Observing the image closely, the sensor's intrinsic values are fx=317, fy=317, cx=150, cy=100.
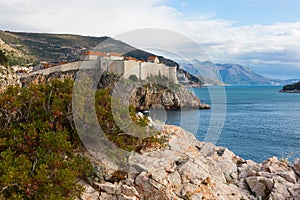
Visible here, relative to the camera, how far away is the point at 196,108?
→ 208 feet

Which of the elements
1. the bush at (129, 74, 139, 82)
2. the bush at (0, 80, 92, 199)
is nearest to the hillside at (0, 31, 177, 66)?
the bush at (129, 74, 139, 82)

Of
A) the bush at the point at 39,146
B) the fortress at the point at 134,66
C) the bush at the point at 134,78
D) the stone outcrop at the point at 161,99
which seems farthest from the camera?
the stone outcrop at the point at 161,99

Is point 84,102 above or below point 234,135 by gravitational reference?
above

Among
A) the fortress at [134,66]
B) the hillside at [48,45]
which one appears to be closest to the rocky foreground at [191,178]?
the fortress at [134,66]

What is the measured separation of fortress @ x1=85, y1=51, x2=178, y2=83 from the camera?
39.3m

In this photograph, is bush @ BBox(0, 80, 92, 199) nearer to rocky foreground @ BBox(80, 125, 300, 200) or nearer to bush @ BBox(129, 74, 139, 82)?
rocky foreground @ BBox(80, 125, 300, 200)

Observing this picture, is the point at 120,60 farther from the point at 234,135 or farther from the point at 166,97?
the point at 234,135

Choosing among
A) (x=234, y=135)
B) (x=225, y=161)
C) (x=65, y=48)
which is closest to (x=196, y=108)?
(x=234, y=135)

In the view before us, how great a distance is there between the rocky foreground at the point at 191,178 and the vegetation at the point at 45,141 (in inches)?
26.8

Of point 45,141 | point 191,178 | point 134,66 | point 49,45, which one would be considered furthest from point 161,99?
point 49,45

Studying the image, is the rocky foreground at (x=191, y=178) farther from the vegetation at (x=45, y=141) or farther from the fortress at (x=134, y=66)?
the fortress at (x=134, y=66)

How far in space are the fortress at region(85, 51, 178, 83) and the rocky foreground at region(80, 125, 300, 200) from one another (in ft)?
84.4

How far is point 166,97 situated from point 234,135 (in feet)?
103

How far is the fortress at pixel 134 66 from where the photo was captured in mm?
39281
